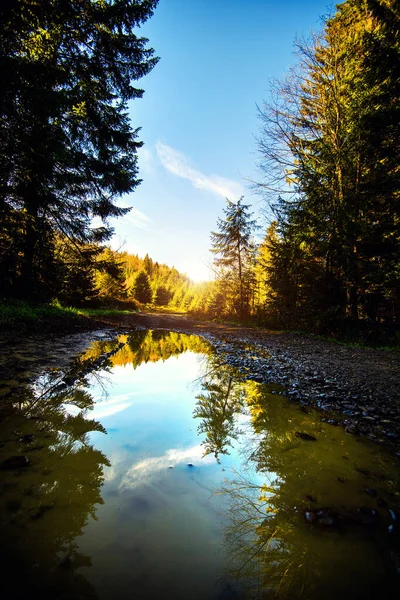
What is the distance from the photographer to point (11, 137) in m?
6.24

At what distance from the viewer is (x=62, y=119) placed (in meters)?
9.52

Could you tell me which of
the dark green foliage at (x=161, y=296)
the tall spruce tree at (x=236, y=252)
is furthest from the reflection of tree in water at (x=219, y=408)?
the dark green foliage at (x=161, y=296)

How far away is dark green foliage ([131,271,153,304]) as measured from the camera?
48.1m

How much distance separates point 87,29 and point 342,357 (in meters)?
15.4

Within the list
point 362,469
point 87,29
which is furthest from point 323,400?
point 87,29

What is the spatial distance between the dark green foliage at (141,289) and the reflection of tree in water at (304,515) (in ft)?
153

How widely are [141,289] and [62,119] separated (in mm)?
40061

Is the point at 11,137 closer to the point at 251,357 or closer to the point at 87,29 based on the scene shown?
the point at 87,29

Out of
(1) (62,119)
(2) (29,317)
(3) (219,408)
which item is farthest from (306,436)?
(1) (62,119)

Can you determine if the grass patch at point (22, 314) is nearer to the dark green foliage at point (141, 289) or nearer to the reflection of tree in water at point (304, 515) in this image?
the reflection of tree in water at point (304, 515)

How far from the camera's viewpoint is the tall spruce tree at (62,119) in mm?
5754

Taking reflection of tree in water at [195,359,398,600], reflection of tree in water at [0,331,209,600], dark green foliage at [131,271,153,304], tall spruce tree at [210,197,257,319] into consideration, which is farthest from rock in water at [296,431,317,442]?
dark green foliage at [131,271,153,304]

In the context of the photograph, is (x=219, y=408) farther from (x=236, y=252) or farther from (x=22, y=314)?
(x=236, y=252)

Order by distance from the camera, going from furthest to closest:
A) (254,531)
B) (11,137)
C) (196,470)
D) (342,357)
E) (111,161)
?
1. (111,161)
2. (342,357)
3. (11,137)
4. (196,470)
5. (254,531)
